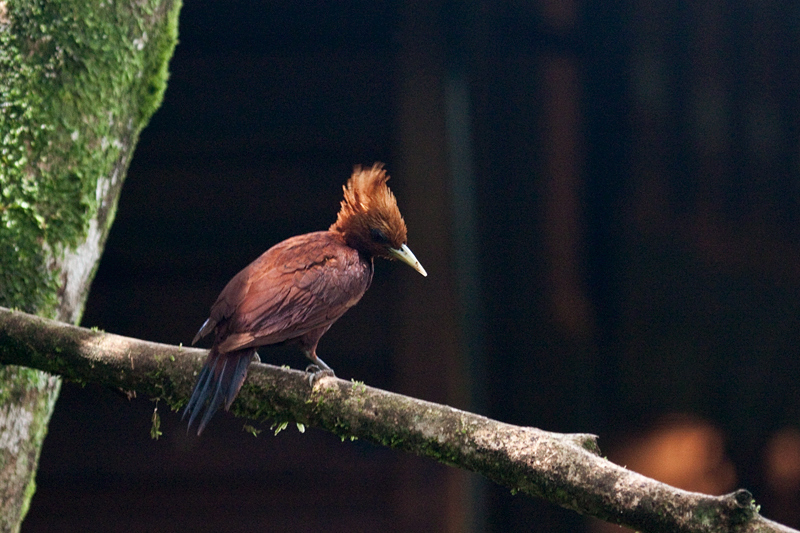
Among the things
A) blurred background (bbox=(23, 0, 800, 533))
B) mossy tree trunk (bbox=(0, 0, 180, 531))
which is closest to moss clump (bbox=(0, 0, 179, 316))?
mossy tree trunk (bbox=(0, 0, 180, 531))

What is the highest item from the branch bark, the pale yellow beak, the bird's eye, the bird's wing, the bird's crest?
the bird's crest

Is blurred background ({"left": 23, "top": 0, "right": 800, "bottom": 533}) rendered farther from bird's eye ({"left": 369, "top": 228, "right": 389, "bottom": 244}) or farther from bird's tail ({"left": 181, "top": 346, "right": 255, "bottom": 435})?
bird's tail ({"left": 181, "top": 346, "right": 255, "bottom": 435})

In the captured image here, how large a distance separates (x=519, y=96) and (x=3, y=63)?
2.43 meters

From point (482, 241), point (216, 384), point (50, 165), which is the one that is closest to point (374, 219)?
point (216, 384)

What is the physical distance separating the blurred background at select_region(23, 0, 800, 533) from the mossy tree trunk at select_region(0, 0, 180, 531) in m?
1.83

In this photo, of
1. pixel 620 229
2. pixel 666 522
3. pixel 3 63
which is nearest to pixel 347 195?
pixel 3 63

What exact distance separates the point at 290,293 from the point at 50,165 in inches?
20.1

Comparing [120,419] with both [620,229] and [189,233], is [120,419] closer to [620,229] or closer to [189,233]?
[189,233]

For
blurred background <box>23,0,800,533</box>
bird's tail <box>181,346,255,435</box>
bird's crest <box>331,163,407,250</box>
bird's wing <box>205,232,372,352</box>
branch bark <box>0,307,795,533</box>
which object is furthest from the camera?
blurred background <box>23,0,800,533</box>

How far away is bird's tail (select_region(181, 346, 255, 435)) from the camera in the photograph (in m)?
1.14

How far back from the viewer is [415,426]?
41.1 inches

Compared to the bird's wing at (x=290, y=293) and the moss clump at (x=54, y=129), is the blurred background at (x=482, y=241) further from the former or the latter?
the moss clump at (x=54, y=129)

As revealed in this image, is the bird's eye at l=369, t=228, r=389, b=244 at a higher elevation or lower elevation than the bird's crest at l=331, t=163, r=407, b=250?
lower

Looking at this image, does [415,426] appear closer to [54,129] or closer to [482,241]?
[54,129]
